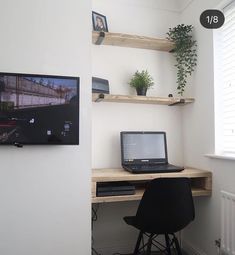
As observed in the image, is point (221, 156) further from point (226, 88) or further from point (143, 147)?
point (143, 147)

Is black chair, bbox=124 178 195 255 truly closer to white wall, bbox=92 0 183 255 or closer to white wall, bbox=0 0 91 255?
white wall, bbox=0 0 91 255

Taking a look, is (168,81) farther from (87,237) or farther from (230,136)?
(87,237)

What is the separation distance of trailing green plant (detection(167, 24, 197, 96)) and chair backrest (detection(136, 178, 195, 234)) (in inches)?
45.3

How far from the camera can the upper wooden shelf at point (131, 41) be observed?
88.6 inches

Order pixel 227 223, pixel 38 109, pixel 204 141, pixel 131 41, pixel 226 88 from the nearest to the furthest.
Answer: pixel 38 109 < pixel 227 223 < pixel 226 88 < pixel 204 141 < pixel 131 41

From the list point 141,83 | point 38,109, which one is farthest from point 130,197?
point 141,83

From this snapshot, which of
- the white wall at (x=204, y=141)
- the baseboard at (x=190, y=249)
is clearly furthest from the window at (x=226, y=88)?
the baseboard at (x=190, y=249)

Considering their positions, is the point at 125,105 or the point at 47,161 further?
the point at 125,105

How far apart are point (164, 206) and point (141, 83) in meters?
1.20

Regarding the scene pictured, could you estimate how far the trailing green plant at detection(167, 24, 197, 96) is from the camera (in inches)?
93.6

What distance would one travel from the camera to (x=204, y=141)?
2252 mm

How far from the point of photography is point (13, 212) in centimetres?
164

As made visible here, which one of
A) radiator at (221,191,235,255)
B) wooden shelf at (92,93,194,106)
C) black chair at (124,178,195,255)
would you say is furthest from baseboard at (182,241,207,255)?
wooden shelf at (92,93,194,106)

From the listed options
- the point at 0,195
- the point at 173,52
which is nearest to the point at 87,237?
the point at 0,195
